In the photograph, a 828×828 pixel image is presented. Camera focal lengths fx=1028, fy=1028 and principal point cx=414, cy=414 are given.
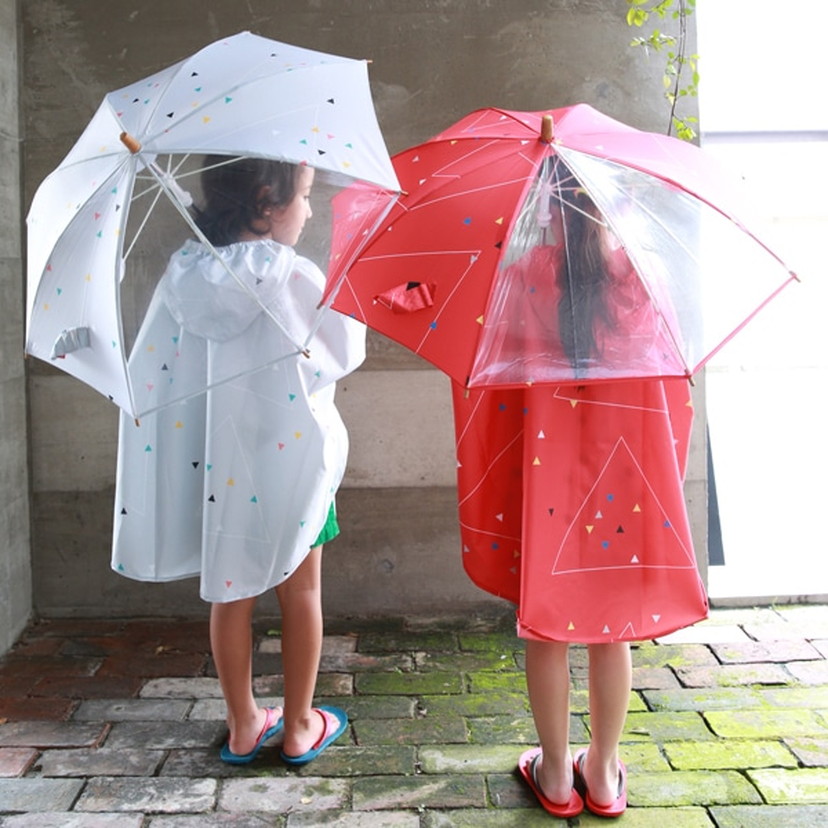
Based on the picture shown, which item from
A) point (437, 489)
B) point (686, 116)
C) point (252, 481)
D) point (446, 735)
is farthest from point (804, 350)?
point (252, 481)

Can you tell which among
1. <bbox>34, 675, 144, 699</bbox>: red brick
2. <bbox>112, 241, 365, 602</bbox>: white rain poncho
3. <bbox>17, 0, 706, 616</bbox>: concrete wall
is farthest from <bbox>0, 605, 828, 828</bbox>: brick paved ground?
<bbox>17, 0, 706, 616</bbox>: concrete wall

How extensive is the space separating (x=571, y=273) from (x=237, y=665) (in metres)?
1.38

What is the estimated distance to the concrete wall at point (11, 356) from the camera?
11.4 feet

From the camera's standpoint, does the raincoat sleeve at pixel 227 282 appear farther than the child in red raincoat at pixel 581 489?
Yes

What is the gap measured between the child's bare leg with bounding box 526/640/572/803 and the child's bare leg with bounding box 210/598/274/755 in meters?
0.75

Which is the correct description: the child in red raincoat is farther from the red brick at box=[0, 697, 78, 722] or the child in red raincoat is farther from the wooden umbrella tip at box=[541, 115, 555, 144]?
the red brick at box=[0, 697, 78, 722]

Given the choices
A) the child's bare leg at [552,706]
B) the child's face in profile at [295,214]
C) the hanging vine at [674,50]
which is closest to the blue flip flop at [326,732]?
the child's bare leg at [552,706]

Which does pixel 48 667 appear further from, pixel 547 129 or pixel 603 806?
pixel 547 129

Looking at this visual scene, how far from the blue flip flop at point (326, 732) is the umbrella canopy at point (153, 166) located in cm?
114

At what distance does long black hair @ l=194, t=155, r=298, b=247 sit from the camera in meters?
2.20

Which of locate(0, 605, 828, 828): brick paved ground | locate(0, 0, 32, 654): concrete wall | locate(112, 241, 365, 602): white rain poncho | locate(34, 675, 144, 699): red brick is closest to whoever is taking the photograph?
locate(112, 241, 365, 602): white rain poncho

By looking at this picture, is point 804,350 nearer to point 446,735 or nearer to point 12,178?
point 446,735

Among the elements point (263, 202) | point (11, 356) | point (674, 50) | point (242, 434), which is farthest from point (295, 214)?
point (674, 50)

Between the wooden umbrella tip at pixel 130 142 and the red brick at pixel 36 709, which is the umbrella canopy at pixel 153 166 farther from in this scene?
the red brick at pixel 36 709
